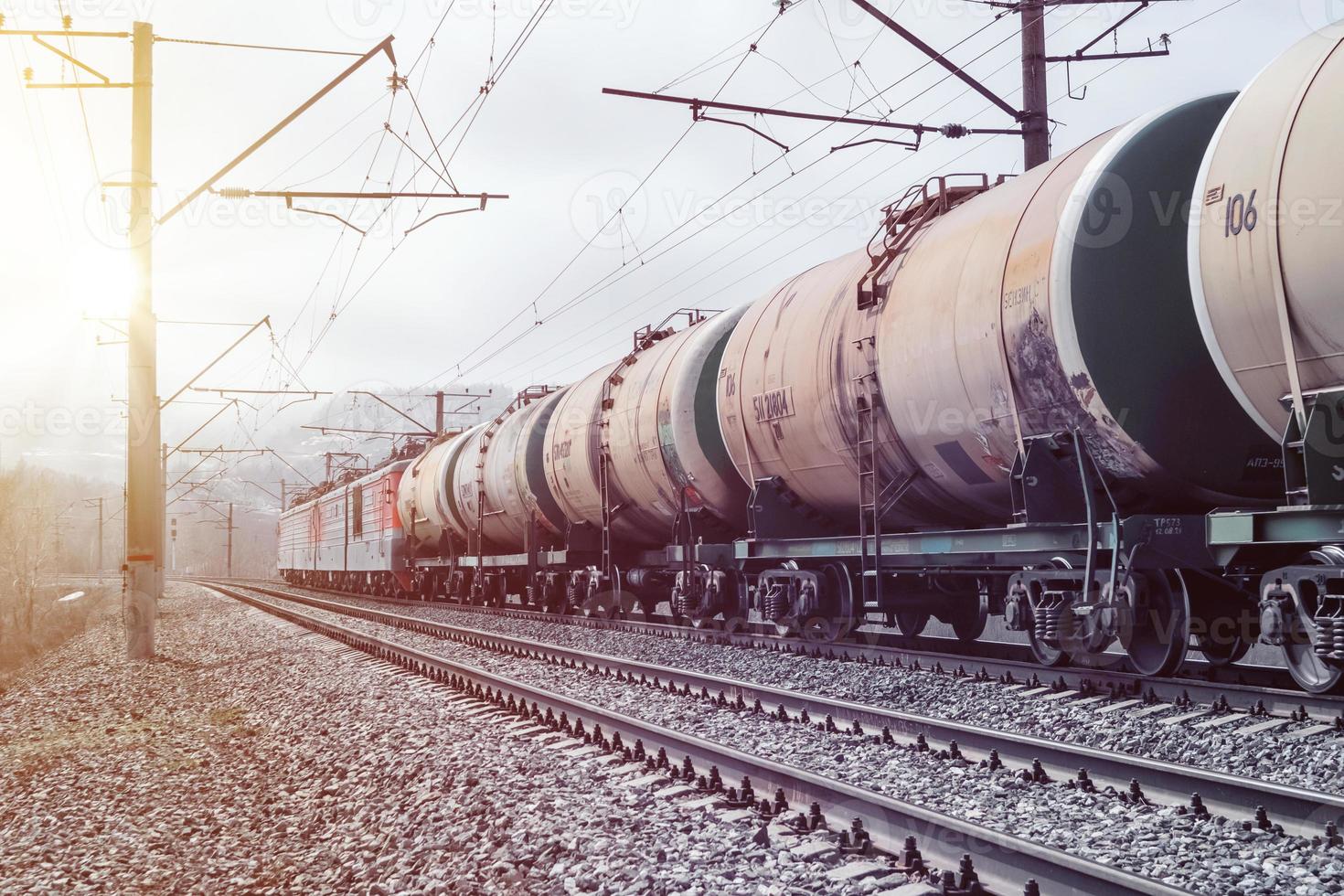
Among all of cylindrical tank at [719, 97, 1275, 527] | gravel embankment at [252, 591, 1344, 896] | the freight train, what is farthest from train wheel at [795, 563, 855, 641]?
gravel embankment at [252, 591, 1344, 896]

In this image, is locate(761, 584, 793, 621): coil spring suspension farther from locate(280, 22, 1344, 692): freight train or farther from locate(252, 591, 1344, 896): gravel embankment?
locate(252, 591, 1344, 896): gravel embankment

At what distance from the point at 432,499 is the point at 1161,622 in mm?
21092

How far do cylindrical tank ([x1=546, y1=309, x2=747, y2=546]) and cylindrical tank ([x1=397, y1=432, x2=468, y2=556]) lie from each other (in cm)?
800

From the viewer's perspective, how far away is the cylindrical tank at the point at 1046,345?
6.95 meters

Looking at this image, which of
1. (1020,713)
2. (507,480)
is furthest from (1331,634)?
(507,480)

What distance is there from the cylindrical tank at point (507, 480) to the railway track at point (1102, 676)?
681cm

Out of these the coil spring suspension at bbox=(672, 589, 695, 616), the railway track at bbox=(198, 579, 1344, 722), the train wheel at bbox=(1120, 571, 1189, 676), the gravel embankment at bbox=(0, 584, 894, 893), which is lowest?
the gravel embankment at bbox=(0, 584, 894, 893)

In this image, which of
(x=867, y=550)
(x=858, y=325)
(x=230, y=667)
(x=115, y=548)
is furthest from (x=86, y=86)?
(x=115, y=548)

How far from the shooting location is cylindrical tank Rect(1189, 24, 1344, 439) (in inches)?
217

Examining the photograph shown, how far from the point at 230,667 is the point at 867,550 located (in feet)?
27.3

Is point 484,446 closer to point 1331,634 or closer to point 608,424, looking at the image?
point 608,424

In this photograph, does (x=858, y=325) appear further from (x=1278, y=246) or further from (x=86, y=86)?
(x=86, y=86)

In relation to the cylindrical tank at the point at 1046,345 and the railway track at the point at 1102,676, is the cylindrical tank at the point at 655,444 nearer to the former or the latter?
the railway track at the point at 1102,676

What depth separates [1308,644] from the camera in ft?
20.5
